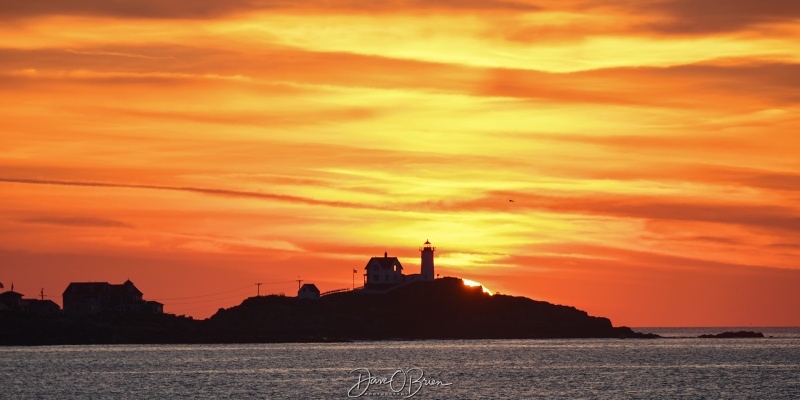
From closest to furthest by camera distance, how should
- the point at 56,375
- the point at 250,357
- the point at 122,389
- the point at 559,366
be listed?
the point at 122,389
the point at 56,375
the point at 559,366
the point at 250,357

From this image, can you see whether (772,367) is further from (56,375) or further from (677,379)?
(56,375)

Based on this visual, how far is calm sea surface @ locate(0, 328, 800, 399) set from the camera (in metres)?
104

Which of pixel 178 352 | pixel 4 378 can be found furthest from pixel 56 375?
pixel 178 352

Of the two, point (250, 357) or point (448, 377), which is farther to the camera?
point (250, 357)

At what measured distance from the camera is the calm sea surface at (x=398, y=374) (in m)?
104

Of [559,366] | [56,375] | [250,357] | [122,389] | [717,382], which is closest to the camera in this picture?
[122,389]

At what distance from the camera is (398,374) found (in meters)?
127

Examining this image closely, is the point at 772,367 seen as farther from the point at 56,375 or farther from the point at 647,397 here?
the point at 56,375

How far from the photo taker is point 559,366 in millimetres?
144625

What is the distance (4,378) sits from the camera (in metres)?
122

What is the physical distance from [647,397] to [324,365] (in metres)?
56.6

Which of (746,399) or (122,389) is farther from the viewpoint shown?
(122,389)

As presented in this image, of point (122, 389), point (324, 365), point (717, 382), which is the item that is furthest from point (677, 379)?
point (122, 389)

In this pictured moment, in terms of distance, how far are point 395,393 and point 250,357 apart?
7247cm
